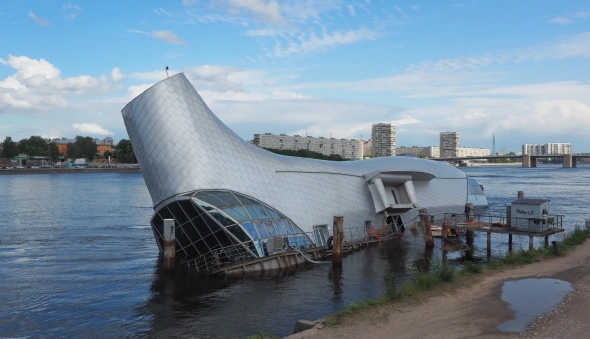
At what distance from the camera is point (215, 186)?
110 ft

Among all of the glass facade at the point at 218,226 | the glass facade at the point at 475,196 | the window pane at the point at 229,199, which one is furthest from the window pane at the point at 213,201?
the glass facade at the point at 475,196

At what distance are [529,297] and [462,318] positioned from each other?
5.44m

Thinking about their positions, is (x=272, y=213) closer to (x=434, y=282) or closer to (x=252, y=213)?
(x=252, y=213)

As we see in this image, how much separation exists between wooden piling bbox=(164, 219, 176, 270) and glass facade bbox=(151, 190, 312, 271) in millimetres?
798

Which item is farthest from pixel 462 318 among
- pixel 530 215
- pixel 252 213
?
pixel 530 215

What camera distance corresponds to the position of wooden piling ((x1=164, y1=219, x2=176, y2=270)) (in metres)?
32.7

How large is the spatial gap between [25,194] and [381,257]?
8529 centimetres

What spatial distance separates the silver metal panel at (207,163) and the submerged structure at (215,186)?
0.07m

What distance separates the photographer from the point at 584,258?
105 ft

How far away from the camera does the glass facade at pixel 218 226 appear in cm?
3195

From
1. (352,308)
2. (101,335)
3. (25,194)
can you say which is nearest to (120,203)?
(25,194)

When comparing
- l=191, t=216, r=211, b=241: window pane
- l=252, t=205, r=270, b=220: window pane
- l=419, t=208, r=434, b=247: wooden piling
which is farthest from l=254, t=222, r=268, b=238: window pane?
l=419, t=208, r=434, b=247: wooden piling

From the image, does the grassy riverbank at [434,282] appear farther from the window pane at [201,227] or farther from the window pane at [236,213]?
the window pane at [201,227]

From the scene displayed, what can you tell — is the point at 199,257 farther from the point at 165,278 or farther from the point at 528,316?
the point at 528,316
